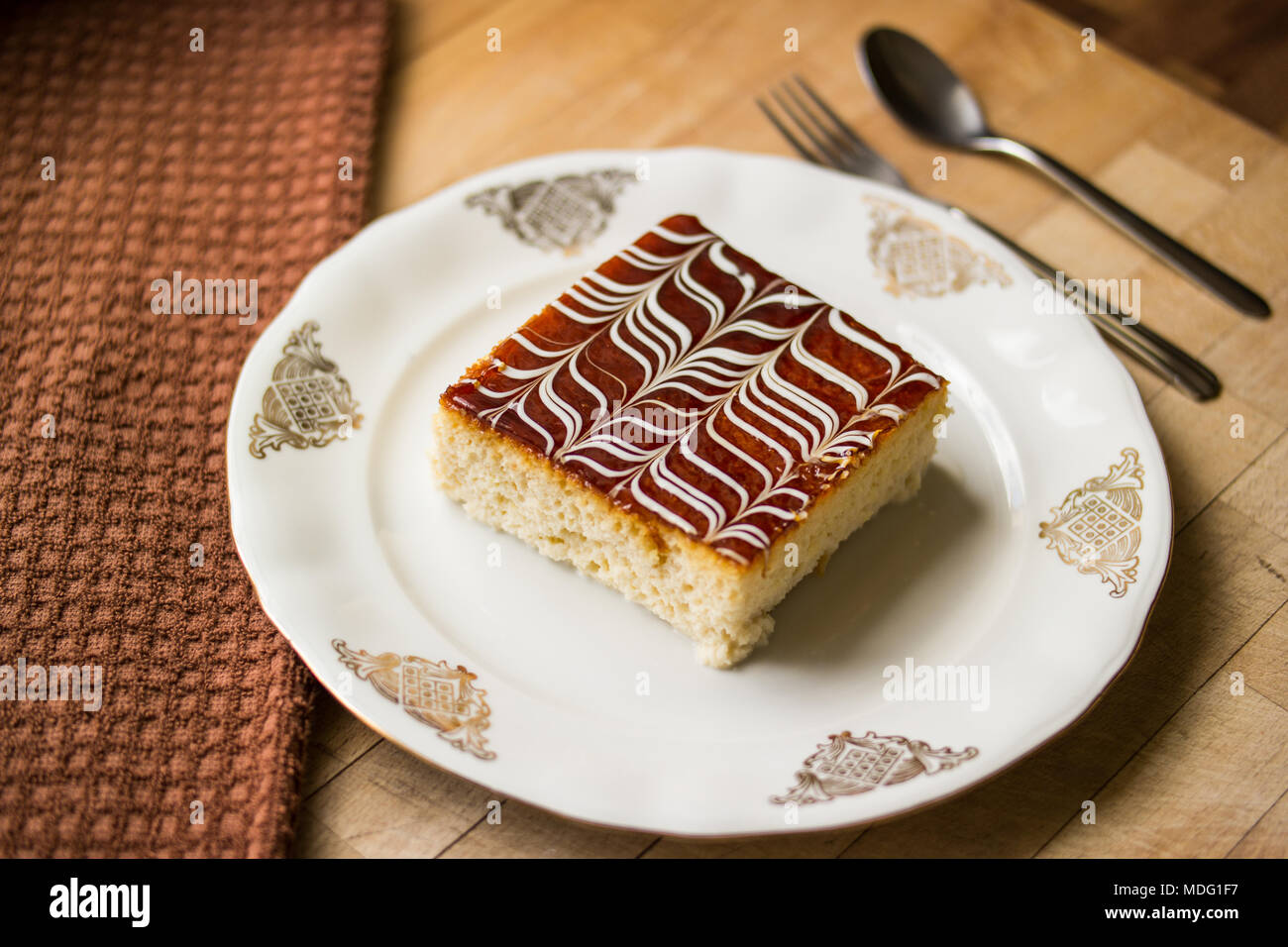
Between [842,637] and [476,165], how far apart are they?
2.02 m

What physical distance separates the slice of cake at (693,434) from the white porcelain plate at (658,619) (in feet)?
0.38

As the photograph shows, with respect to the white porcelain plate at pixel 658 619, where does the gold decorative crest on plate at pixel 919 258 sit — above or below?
above

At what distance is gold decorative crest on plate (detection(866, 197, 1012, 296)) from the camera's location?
3.21 metres

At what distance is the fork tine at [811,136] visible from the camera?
3.69 m

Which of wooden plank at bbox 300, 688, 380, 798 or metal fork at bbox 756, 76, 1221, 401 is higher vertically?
metal fork at bbox 756, 76, 1221, 401

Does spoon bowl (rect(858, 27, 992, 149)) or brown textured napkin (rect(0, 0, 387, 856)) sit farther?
spoon bowl (rect(858, 27, 992, 149))

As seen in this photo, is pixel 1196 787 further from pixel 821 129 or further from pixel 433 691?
pixel 821 129

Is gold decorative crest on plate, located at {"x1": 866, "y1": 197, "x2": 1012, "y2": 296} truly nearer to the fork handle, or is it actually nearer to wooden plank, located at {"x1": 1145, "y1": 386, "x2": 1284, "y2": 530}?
the fork handle

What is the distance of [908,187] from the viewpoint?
12.0ft

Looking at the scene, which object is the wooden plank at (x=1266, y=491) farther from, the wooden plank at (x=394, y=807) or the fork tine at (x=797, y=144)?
the wooden plank at (x=394, y=807)

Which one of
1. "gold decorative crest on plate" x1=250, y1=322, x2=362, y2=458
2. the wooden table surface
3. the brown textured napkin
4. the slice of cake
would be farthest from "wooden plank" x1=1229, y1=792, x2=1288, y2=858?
"gold decorative crest on plate" x1=250, y1=322, x2=362, y2=458

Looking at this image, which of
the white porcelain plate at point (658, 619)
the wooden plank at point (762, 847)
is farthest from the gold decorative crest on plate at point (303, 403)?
the wooden plank at point (762, 847)
